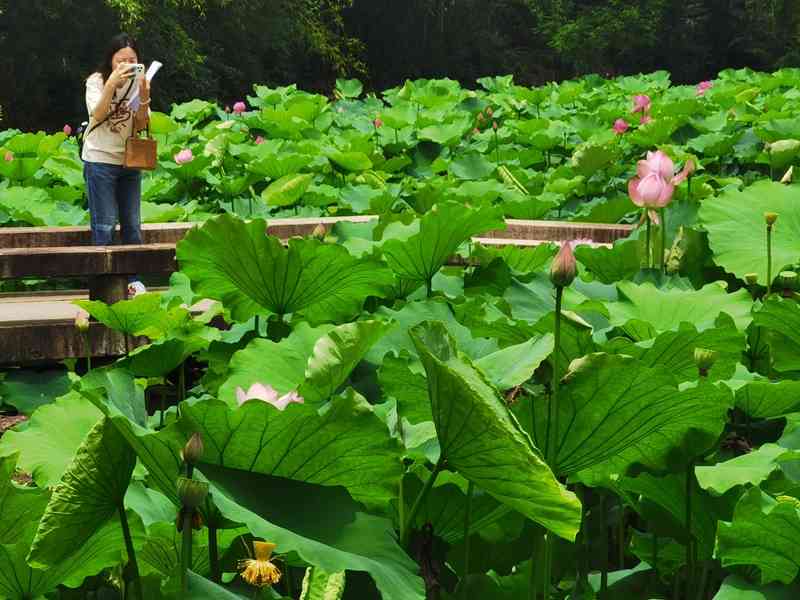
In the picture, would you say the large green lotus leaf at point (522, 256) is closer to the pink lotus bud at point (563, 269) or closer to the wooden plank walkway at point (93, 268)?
the wooden plank walkway at point (93, 268)

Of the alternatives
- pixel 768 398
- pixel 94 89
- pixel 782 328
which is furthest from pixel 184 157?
pixel 768 398

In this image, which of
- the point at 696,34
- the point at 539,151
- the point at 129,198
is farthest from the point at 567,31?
the point at 129,198

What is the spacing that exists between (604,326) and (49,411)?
596 mm

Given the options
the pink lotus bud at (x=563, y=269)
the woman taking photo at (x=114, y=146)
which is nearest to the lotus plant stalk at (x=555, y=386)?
the pink lotus bud at (x=563, y=269)

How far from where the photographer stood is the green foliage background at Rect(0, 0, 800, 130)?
666 inches

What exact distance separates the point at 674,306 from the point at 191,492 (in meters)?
0.90

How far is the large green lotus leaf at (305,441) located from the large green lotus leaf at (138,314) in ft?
3.92

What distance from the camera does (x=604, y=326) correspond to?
60.0 inches

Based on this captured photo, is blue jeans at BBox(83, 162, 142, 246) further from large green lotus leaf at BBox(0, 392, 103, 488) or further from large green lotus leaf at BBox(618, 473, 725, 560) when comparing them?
large green lotus leaf at BBox(618, 473, 725, 560)

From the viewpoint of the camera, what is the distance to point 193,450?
0.79 m

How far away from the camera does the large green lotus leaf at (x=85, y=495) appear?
0.83 metres

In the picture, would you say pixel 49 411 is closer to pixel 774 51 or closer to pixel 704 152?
pixel 704 152

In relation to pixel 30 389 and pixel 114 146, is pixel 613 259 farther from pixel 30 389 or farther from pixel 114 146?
pixel 114 146

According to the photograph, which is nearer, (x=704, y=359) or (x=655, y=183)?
(x=704, y=359)
